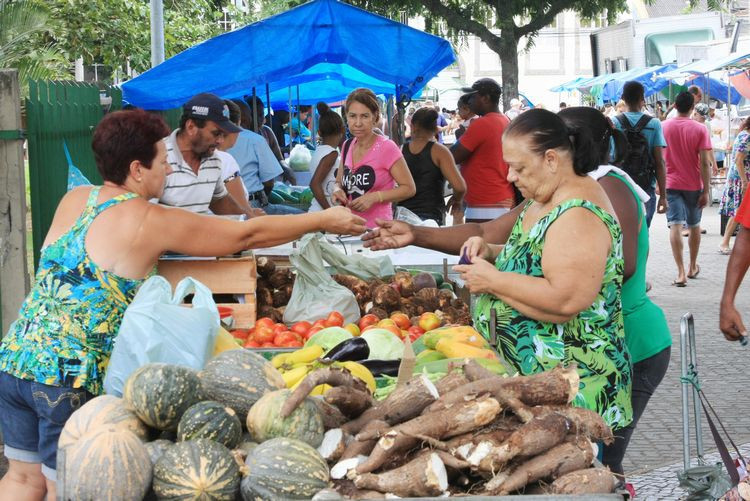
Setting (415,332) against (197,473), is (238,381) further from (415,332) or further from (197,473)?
(415,332)

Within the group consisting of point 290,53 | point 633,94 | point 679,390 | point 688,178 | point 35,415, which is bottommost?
point 679,390

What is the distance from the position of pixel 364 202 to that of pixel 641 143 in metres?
3.86

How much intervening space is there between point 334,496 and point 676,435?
4.68 meters

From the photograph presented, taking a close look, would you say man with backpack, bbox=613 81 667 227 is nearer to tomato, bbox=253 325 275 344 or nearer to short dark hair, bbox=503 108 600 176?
tomato, bbox=253 325 275 344

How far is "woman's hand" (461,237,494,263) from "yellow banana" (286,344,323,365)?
0.73 m

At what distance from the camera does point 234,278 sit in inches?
210

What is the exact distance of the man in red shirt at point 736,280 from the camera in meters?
4.34

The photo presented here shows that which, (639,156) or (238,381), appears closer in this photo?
(238,381)

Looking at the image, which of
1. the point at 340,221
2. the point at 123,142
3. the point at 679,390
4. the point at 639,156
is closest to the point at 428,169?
the point at 639,156

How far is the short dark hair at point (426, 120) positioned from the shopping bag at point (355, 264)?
2802 millimetres

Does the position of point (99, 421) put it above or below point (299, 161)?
below

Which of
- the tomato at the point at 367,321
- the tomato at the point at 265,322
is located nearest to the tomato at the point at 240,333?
the tomato at the point at 265,322

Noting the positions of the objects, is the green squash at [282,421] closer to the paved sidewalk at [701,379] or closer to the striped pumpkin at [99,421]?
the striped pumpkin at [99,421]

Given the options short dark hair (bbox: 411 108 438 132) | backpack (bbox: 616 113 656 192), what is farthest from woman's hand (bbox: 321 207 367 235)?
backpack (bbox: 616 113 656 192)
